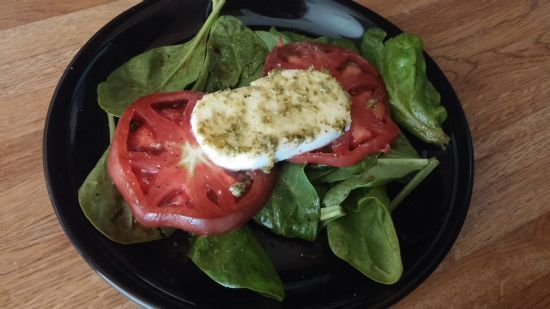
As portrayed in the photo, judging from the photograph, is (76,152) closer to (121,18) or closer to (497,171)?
(121,18)

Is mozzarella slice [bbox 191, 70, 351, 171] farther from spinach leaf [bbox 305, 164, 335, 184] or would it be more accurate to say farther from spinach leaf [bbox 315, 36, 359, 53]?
spinach leaf [bbox 315, 36, 359, 53]

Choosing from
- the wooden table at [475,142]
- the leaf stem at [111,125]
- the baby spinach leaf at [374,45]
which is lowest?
the wooden table at [475,142]

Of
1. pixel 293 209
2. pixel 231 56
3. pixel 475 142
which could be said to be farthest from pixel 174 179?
pixel 475 142

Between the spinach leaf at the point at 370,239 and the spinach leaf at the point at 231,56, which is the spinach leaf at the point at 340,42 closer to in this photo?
Result: the spinach leaf at the point at 231,56

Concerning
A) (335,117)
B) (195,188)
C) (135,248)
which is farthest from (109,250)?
(335,117)

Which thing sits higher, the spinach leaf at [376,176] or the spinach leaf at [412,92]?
the spinach leaf at [412,92]

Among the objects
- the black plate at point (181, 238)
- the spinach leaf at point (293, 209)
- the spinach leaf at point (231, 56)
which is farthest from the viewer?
the spinach leaf at point (231, 56)

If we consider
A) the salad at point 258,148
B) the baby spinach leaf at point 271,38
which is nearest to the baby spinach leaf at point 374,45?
the salad at point 258,148

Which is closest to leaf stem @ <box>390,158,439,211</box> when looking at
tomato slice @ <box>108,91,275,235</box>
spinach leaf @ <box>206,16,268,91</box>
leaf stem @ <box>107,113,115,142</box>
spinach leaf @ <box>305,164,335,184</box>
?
spinach leaf @ <box>305,164,335,184</box>

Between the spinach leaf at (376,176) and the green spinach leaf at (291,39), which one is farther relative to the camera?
the green spinach leaf at (291,39)
